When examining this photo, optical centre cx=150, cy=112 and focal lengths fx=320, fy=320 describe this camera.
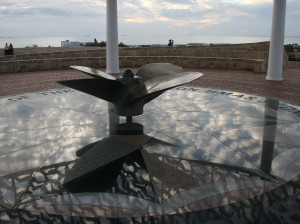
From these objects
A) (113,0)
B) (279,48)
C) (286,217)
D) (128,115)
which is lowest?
(286,217)

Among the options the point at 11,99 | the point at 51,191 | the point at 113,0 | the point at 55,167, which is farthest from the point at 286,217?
the point at 113,0

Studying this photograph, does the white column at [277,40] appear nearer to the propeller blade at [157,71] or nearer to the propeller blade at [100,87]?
the propeller blade at [157,71]

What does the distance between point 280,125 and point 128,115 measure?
3455 mm

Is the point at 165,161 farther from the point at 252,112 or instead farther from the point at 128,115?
the point at 252,112

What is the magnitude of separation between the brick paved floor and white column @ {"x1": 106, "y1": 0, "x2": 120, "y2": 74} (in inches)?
68.2

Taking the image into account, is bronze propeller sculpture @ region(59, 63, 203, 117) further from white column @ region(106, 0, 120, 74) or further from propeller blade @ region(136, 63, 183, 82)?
white column @ region(106, 0, 120, 74)

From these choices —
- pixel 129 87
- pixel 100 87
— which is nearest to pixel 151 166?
pixel 100 87

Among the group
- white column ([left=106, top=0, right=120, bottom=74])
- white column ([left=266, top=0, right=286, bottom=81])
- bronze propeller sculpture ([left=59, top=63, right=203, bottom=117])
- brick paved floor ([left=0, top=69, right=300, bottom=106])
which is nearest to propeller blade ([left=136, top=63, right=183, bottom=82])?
bronze propeller sculpture ([left=59, top=63, right=203, bottom=117])

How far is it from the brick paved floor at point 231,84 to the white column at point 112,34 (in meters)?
1.73

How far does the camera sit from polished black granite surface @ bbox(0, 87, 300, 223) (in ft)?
12.7

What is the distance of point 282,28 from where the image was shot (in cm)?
1370

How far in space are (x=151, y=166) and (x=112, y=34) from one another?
37.9ft

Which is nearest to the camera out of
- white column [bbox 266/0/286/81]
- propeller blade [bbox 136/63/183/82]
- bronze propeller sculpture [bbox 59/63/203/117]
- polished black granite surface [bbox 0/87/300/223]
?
polished black granite surface [bbox 0/87/300/223]

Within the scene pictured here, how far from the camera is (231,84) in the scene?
13.2 metres
